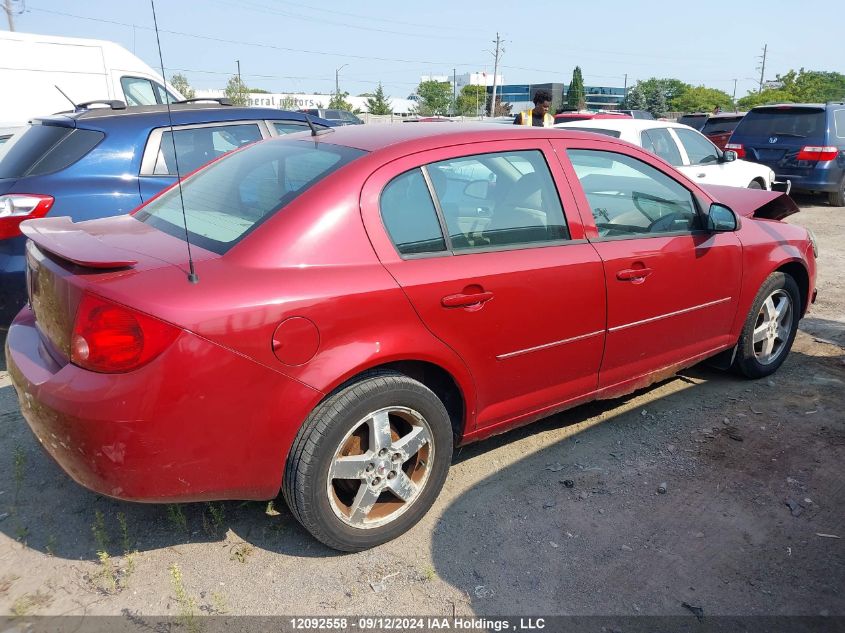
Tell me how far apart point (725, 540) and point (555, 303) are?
125 cm

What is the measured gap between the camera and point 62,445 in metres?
2.47

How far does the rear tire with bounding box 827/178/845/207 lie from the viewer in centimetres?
1202

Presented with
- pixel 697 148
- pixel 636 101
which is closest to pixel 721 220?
pixel 697 148

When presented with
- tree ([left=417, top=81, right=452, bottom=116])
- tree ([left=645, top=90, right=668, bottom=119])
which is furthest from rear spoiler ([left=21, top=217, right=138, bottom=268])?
tree ([left=417, top=81, right=452, bottom=116])

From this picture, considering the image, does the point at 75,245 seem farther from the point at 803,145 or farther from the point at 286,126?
the point at 803,145

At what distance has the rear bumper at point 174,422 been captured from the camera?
7.63 ft

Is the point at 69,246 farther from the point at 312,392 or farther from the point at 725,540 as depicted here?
the point at 725,540

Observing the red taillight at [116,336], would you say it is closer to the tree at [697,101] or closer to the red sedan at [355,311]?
the red sedan at [355,311]

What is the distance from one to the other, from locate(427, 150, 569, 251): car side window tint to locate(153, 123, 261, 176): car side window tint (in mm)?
2936

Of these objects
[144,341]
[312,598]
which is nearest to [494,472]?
[312,598]

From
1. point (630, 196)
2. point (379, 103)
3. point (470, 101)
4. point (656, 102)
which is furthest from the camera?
point (470, 101)

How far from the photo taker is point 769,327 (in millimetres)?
4578

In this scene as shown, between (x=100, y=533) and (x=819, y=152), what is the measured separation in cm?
1244

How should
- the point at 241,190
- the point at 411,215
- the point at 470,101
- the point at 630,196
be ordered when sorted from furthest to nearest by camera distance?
the point at 470,101, the point at 630,196, the point at 241,190, the point at 411,215
